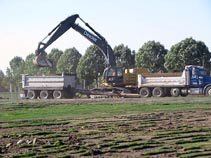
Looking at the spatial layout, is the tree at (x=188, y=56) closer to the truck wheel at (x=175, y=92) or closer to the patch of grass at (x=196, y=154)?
the truck wheel at (x=175, y=92)

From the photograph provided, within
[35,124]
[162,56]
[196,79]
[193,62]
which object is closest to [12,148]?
[35,124]

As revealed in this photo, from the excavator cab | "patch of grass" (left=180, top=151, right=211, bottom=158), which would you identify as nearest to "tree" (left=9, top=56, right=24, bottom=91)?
the excavator cab

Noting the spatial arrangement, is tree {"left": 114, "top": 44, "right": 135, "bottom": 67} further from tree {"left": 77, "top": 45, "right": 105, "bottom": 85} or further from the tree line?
tree {"left": 77, "top": 45, "right": 105, "bottom": 85}

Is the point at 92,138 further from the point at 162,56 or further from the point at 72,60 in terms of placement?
the point at 72,60

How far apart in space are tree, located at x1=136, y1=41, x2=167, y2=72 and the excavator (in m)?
33.0

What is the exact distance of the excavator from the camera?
51.4 m

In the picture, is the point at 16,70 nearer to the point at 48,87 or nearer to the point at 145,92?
the point at 48,87

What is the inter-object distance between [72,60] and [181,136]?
9442 cm

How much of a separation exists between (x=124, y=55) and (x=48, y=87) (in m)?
45.5

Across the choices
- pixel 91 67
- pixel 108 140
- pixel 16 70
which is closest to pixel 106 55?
pixel 91 67

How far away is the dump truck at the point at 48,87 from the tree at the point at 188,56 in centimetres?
2934

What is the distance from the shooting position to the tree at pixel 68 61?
107m

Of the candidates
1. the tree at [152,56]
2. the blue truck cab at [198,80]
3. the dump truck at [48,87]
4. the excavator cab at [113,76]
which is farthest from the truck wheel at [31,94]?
the tree at [152,56]

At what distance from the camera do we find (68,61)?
353 feet
